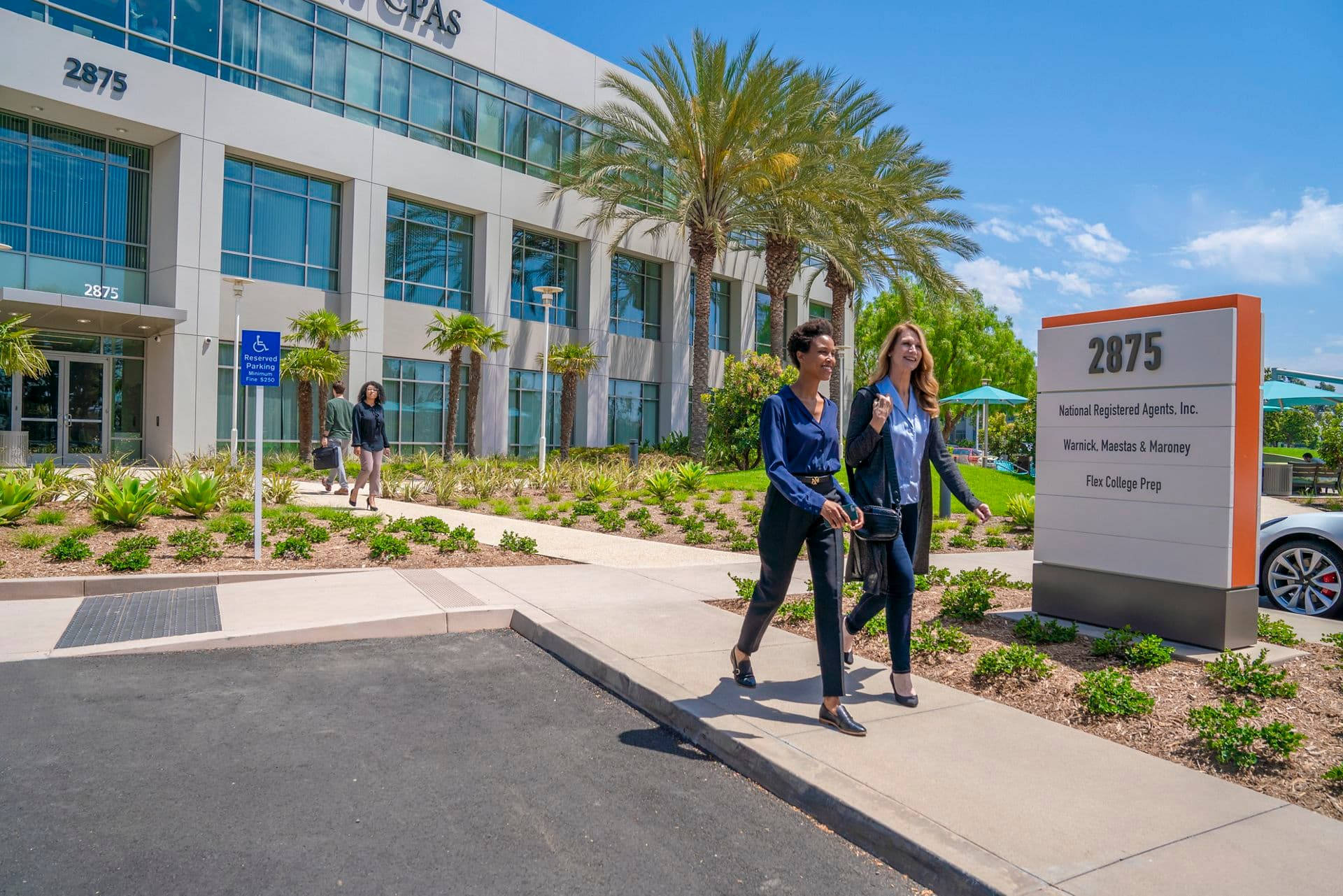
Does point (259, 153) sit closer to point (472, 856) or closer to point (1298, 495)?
point (472, 856)

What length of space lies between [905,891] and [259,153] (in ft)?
79.4

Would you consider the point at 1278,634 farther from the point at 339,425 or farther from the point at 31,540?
the point at 339,425

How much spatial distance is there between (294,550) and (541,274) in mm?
22051

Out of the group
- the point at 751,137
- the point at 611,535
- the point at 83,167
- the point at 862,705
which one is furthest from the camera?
the point at 751,137

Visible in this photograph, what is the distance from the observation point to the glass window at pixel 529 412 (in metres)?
29.1

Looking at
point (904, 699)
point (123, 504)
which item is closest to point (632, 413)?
point (123, 504)

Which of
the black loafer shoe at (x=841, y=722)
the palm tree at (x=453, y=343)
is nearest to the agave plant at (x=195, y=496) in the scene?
the black loafer shoe at (x=841, y=722)

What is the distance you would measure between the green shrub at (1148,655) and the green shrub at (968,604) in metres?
1.34

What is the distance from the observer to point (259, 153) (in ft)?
74.3

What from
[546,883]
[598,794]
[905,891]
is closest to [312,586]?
[598,794]

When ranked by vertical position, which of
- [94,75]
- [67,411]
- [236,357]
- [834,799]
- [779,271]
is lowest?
[834,799]

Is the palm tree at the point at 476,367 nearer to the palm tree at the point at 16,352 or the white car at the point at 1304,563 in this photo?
the palm tree at the point at 16,352

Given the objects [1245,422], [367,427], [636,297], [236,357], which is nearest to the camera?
[1245,422]

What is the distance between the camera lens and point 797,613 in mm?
6746
